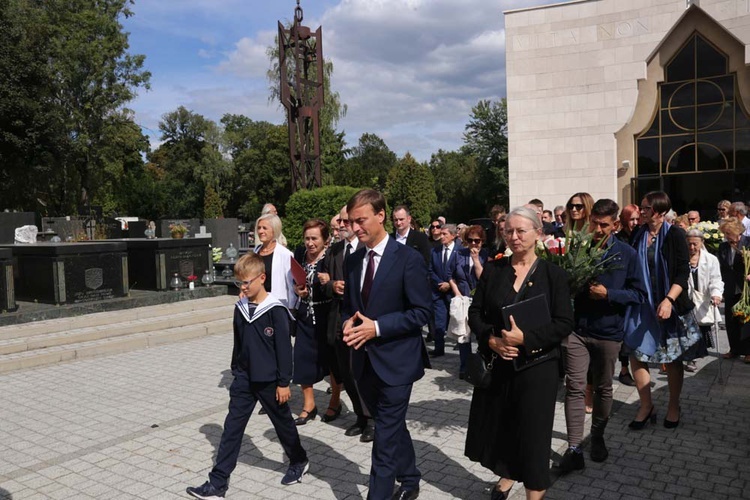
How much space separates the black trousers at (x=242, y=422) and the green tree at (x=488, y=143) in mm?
48055

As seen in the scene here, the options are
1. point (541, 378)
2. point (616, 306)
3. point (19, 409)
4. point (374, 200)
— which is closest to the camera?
point (541, 378)

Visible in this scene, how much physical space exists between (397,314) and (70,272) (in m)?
10.1

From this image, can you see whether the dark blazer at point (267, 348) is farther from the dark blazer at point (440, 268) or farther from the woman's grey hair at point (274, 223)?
the dark blazer at point (440, 268)

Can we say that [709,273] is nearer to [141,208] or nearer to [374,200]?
[374,200]

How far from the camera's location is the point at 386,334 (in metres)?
3.75

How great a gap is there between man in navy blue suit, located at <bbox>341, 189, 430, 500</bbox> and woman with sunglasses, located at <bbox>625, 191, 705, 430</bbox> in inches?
90.1

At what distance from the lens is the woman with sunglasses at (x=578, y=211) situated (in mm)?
5219

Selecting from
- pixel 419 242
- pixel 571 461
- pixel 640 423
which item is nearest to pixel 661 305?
pixel 640 423

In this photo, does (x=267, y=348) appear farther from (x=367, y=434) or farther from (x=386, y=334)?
(x=367, y=434)

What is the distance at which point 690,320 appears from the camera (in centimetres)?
548

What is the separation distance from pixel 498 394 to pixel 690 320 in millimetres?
2743

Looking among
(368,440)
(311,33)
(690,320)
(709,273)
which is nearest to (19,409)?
(368,440)

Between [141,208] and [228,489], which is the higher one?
[141,208]

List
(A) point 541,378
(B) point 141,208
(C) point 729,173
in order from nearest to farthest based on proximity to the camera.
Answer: (A) point 541,378 → (C) point 729,173 → (B) point 141,208
